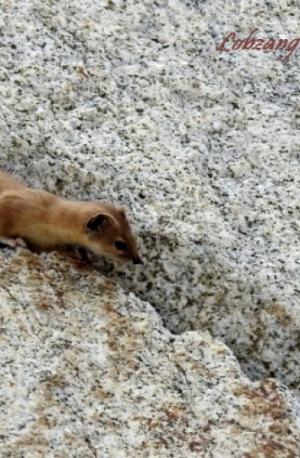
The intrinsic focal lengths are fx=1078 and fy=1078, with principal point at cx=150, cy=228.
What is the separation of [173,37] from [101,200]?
868 mm

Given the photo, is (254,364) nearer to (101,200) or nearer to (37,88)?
(101,200)

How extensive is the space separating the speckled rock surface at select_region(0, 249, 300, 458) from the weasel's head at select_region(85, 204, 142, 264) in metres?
0.14

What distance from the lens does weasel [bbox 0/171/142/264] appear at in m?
3.93

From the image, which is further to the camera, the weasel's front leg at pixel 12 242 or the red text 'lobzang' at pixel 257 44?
the red text 'lobzang' at pixel 257 44

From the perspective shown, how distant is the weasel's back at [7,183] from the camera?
12.9ft

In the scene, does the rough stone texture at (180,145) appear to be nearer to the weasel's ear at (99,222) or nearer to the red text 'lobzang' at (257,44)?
the red text 'lobzang' at (257,44)

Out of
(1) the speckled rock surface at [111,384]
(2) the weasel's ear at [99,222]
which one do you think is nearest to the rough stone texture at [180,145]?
(1) the speckled rock surface at [111,384]

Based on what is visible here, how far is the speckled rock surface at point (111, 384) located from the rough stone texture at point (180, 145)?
3cm

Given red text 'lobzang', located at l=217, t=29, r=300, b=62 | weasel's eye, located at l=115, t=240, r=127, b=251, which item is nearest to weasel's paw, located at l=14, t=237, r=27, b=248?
weasel's eye, located at l=115, t=240, r=127, b=251

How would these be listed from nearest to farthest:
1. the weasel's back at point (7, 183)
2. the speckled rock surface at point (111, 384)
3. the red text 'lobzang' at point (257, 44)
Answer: the speckled rock surface at point (111, 384)
the weasel's back at point (7, 183)
the red text 'lobzang' at point (257, 44)

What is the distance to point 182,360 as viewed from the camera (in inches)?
146

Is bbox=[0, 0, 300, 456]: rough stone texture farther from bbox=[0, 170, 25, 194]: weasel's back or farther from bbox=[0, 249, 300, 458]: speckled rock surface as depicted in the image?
bbox=[0, 170, 25, 194]: weasel's back

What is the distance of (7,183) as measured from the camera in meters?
3.93

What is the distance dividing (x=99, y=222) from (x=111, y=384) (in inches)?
26.8
